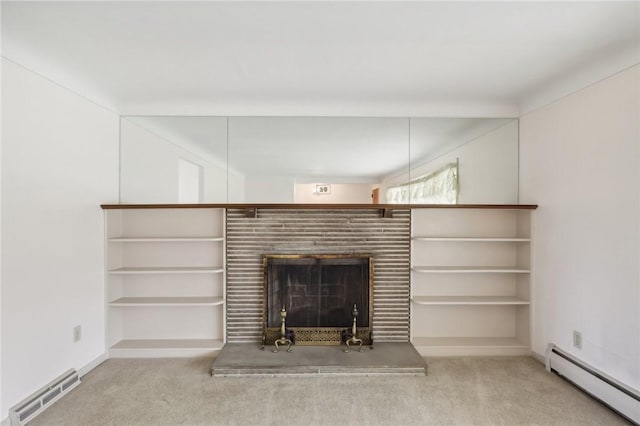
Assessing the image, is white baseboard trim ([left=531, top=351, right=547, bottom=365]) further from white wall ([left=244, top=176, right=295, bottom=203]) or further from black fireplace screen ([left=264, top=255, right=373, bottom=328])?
white wall ([left=244, top=176, right=295, bottom=203])

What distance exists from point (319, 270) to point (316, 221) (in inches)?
19.4

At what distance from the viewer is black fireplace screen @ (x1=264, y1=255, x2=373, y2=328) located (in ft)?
9.70

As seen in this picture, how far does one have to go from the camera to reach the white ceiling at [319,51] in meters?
1.56

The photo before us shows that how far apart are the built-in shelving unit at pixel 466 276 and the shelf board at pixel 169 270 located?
2.01m

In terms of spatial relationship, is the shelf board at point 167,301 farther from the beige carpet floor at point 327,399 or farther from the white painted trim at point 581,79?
the white painted trim at point 581,79

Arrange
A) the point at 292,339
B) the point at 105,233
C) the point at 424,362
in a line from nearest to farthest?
the point at 424,362
the point at 105,233
the point at 292,339

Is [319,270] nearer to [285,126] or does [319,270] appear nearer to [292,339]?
[292,339]

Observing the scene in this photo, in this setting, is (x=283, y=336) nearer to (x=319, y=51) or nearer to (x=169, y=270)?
(x=169, y=270)

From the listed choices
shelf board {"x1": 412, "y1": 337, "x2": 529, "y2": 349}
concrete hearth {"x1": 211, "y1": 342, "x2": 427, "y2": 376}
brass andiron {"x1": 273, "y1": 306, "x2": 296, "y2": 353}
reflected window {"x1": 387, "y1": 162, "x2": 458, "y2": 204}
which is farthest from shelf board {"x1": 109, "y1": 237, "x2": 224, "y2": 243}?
shelf board {"x1": 412, "y1": 337, "x2": 529, "y2": 349}

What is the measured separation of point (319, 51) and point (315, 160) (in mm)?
1111

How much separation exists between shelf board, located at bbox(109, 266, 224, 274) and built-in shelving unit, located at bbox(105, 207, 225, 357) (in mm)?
11

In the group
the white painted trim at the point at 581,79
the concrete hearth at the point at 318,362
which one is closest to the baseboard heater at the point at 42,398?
the concrete hearth at the point at 318,362

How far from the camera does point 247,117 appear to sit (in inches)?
113

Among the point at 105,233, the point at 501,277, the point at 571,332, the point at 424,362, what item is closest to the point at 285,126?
the point at 105,233
